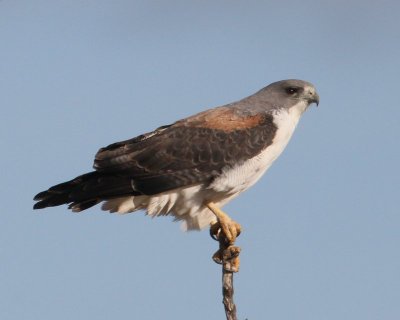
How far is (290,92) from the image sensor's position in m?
10.4

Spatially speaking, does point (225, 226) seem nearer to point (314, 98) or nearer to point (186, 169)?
point (186, 169)

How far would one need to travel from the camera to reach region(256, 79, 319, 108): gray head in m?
10.3

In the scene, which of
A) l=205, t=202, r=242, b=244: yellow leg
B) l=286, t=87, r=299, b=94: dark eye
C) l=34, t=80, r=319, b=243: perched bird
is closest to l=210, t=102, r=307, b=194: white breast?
l=34, t=80, r=319, b=243: perched bird

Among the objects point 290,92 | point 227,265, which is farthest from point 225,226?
point 290,92

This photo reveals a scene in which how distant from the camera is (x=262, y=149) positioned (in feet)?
31.3

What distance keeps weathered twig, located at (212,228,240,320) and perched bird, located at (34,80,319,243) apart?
0.17 m

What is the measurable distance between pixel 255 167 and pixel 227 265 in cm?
127

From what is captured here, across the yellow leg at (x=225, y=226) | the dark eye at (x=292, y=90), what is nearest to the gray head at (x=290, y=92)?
the dark eye at (x=292, y=90)

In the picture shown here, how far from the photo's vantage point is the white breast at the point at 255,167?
30.8 feet

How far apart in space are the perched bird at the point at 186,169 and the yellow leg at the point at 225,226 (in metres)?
0.01

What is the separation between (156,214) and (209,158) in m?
0.87

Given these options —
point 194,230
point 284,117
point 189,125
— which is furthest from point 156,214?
point 284,117

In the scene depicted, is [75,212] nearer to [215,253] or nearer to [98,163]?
[98,163]

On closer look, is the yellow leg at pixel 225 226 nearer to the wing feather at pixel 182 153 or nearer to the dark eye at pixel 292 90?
the wing feather at pixel 182 153
